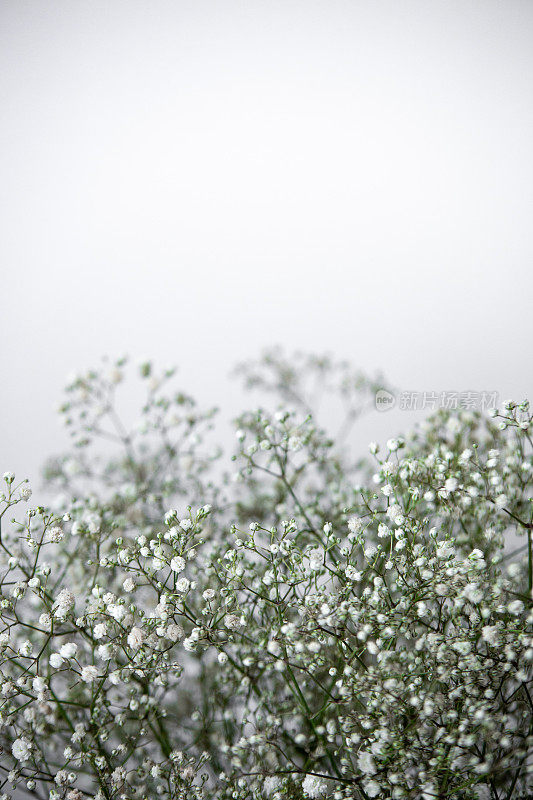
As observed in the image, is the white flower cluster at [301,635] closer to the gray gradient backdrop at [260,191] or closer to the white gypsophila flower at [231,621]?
the white gypsophila flower at [231,621]

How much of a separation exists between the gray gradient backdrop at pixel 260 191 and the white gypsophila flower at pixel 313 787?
2.80ft

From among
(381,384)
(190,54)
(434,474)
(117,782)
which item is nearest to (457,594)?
(434,474)

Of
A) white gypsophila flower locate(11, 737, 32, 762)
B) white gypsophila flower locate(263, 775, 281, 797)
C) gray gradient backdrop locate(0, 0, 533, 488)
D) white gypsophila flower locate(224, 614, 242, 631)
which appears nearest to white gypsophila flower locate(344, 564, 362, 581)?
white gypsophila flower locate(224, 614, 242, 631)

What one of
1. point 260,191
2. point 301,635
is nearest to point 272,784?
point 301,635

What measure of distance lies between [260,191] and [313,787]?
116 centimetres

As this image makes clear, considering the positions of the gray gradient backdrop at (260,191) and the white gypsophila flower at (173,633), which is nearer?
the white gypsophila flower at (173,633)

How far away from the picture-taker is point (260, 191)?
139 cm

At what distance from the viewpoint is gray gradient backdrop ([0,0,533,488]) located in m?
1.25

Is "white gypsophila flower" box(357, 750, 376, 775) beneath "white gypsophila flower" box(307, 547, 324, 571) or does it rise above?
beneath

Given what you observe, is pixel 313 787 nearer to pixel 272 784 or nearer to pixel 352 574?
pixel 272 784

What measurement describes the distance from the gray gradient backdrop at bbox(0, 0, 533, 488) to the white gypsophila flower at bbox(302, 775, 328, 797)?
0.85m

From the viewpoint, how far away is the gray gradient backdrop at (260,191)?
4.11ft

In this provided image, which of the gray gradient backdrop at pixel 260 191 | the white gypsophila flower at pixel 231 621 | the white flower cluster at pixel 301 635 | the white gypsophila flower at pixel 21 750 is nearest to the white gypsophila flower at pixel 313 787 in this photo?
the white flower cluster at pixel 301 635

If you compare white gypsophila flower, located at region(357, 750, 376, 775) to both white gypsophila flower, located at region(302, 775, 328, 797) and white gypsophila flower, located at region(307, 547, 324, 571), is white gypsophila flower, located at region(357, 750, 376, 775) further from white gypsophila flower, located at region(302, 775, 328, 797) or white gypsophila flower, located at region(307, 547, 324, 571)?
white gypsophila flower, located at region(307, 547, 324, 571)
